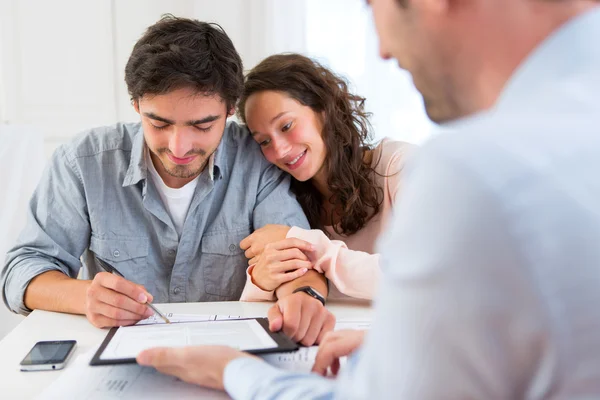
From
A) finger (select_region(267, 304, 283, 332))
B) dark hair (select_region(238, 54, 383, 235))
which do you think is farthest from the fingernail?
dark hair (select_region(238, 54, 383, 235))

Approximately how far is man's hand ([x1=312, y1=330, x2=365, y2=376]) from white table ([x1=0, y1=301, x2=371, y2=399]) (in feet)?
1.23

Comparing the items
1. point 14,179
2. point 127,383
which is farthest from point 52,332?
point 14,179

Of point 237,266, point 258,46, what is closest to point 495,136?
point 237,266

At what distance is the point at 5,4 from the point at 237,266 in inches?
101

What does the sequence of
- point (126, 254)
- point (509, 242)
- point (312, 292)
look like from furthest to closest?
point (126, 254) → point (312, 292) → point (509, 242)

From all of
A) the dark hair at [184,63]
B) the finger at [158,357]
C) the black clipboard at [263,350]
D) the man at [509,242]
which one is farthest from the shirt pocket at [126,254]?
the man at [509,242]

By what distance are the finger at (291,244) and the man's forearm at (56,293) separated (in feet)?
1.30

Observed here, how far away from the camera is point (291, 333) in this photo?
103 cm

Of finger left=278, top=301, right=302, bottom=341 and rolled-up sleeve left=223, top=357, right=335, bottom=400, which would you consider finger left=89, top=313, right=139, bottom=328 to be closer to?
finger left=278, top=301, right=302, bottom=341

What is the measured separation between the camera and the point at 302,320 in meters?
1.06

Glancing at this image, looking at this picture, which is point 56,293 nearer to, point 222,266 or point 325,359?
point 222,266

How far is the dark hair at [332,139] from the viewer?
1.65m

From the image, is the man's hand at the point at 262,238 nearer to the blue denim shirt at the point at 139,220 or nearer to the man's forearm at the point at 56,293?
the blue denim shirt at the point at 139,220

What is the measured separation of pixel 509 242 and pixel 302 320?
72 centimetres
